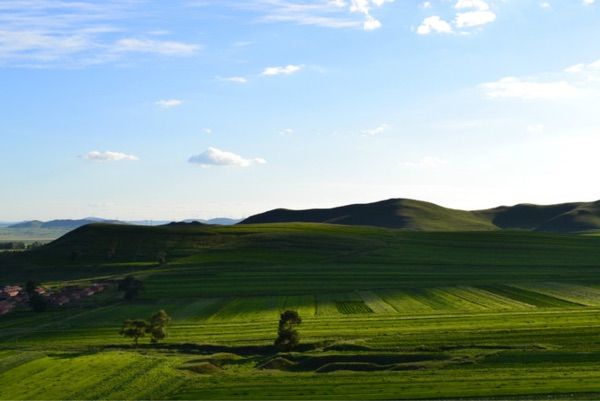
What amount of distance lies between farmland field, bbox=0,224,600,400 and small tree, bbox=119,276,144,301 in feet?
8.45

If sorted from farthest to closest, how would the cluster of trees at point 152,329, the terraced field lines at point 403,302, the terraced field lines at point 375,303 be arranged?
1. the terraced field lines at point 375,303
2. the terraced field lines at point 403,302
3. the cluster of trees at point 152,329

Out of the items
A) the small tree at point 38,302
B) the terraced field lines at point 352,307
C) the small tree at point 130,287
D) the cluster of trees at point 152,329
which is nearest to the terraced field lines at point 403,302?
the terraced field lines at point 352,307

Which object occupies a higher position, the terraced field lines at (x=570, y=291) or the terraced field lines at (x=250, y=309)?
the terraced field lines at (x=570, y=291)

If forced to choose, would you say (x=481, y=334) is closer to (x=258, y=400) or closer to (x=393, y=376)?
(x=393, y=376)

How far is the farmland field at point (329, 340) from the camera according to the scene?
65125 millimetres

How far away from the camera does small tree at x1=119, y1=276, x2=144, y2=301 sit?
14150 cm

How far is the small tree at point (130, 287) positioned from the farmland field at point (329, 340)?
2575 millimetres

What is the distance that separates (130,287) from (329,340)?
73.0 metres

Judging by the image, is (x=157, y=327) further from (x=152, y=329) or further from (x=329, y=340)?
(x=329, y=340)

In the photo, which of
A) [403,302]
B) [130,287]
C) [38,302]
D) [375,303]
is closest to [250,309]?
[375,303]

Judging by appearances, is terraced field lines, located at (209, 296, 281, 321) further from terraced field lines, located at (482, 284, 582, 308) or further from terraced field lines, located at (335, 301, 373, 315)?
terraced field lines, located at (482, 284, 582, 308)

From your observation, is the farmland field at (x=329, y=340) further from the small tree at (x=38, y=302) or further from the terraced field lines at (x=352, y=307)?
the small tree at (x=38, y=302)

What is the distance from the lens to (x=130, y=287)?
487 ft

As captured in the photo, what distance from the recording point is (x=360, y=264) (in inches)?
7416
